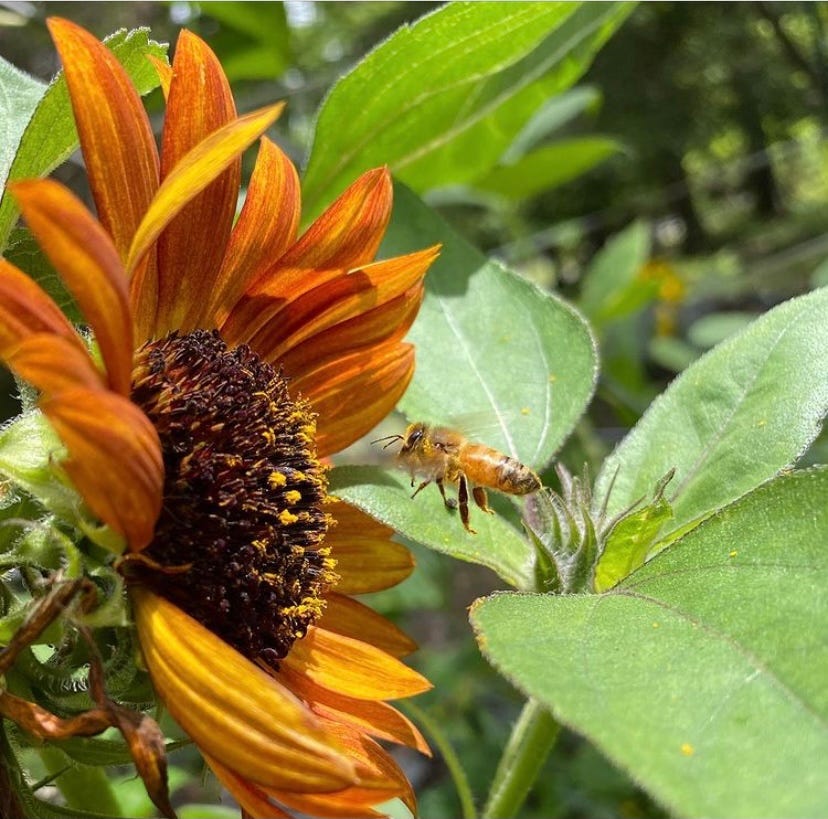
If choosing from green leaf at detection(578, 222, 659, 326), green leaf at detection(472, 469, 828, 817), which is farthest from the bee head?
green leaf at detection(578, 222, 659, 326)

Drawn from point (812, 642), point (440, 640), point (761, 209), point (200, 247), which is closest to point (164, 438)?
point (200, 247)

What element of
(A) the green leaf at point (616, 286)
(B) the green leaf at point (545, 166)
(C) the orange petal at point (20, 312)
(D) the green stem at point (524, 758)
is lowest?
(A) the green leaf at point (616, 286)

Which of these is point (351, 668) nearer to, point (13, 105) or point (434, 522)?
point (434, 522)

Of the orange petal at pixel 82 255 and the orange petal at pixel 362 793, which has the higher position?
the orange petal at pixel 82 255

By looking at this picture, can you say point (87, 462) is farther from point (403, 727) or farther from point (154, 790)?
point (403, 727)

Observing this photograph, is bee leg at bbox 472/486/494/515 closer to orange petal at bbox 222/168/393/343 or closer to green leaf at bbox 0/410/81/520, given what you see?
orange petal at bbox 222/168/393/343

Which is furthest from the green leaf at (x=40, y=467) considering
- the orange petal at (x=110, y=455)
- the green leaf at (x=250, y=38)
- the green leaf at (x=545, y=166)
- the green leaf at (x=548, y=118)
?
the green leaf at (x=545, y=166)

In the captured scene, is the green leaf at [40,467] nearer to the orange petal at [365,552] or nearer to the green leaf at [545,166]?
the orange petal at [365,552]
